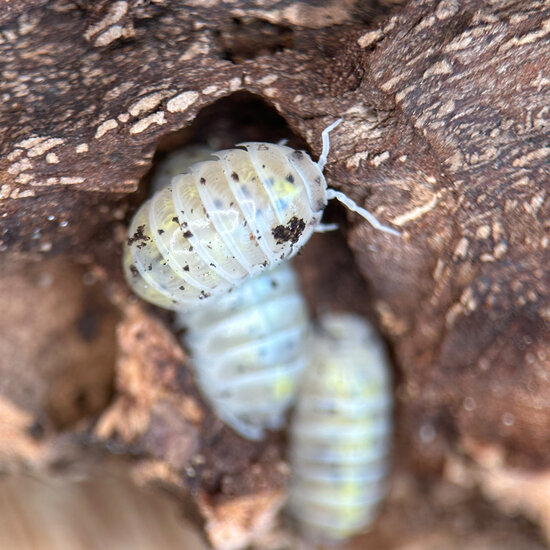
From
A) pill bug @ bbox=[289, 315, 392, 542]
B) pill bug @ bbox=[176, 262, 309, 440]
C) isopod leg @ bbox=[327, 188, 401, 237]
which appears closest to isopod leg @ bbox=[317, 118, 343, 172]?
isopod leg @ bbox=[327, 188, 401, 237]

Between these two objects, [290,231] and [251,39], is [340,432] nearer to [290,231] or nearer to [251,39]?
[290,231]

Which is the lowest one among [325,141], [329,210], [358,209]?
[329,210]

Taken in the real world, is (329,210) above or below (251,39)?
below

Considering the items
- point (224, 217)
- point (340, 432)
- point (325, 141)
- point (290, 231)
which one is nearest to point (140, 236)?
point (224, 217)

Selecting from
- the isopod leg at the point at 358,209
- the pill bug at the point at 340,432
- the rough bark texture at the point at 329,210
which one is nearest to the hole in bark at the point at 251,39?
the rough bark texture at the point at 329,210

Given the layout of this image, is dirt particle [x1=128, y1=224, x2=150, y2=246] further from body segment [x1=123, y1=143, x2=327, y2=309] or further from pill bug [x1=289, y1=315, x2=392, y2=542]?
pill bug [x1=289, y1=315, x2=392, y2=542]

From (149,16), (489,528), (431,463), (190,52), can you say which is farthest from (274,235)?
(489,528)

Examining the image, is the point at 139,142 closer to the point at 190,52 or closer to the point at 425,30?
the point at 190,52

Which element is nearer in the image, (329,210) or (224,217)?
(224,217)
